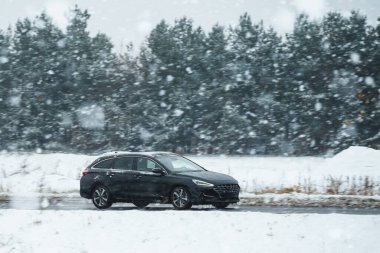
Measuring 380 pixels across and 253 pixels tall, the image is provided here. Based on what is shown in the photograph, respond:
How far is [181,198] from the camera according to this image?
1606cm

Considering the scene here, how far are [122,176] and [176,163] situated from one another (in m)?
1.58

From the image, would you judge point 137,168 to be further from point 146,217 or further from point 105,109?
point 105,109

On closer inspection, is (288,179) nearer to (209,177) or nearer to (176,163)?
(176,163)

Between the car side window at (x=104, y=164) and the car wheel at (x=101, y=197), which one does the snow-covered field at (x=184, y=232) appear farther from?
the car side window at (x=104, y=164)

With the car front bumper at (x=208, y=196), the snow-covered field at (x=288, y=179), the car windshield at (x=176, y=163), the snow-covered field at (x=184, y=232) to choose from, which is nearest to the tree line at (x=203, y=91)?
the snow-covered field at (x=288, y=179)

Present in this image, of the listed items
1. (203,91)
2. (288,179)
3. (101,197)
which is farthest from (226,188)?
(203,91)

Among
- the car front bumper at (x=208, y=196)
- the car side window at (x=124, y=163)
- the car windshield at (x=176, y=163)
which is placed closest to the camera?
the car front bumper at (x=208, y=196)

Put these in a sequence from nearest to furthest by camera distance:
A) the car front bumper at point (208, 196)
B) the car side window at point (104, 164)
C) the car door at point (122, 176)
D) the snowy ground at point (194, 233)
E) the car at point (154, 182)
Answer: the snowy ground at point (194, 233) → the car front bumper at point (208, 196) → the car at point (154, 182) → the car door at point (122, 176) → the car side window at point (104, 164)

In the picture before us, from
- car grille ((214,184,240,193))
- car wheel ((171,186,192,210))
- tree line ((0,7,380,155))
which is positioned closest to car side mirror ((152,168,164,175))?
car wheel ((171,186,192,210))

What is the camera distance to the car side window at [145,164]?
17.0 meters

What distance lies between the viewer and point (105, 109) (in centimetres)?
6062

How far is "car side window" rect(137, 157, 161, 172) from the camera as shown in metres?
17.0

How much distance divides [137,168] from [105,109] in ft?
145

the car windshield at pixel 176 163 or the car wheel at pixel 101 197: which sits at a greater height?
the car windshield at pixel 176 163
